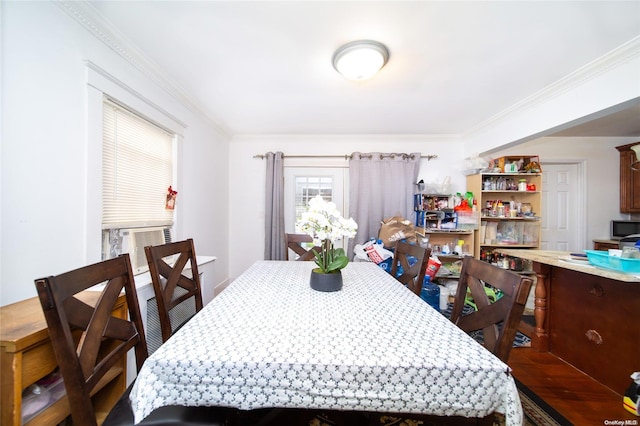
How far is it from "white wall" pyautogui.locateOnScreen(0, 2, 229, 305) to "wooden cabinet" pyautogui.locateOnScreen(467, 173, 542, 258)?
400cm

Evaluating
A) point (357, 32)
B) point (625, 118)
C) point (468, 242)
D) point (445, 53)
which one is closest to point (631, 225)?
point (625, 118)

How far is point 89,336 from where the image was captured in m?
0.77

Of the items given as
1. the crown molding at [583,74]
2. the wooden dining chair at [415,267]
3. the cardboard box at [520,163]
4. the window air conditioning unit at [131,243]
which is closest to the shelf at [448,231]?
the cardboard box at [520,163]

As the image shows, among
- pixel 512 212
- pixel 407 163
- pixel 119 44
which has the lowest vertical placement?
pixel 512 212

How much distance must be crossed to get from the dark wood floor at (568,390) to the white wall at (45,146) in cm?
303

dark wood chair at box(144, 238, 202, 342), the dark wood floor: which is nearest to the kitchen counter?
the dark wood floor

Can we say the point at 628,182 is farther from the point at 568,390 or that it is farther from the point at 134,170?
the point at 134,170

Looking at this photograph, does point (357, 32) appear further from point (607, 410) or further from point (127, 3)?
point (607, 410)

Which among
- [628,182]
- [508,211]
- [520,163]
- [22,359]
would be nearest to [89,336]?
[22,359]

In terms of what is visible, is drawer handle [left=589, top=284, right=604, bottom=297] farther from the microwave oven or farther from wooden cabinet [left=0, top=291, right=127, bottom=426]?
wooden cabinet [left=0, top=291, right=127, bottom=426]

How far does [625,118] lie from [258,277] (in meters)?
4.42

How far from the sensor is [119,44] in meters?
1.48

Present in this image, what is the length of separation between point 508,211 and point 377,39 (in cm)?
300

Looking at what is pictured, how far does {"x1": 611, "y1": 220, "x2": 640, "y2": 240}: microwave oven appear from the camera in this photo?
10.2 feet
